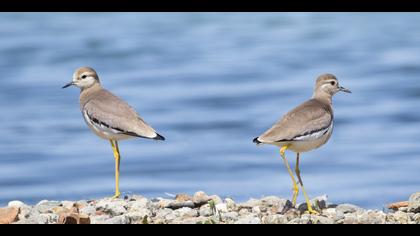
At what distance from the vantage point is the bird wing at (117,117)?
10399 mm

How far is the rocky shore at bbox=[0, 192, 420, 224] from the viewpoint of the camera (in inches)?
345

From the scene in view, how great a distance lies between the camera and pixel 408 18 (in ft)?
105

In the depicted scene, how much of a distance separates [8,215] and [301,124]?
102 inches

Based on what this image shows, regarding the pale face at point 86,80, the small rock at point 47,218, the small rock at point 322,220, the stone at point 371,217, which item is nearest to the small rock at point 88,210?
the small rock at point 47,218

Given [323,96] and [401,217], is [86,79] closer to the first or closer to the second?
[323,96]

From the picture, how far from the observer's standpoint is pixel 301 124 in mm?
9742

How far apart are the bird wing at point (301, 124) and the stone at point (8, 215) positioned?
6.97ft

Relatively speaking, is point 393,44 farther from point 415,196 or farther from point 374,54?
point 415,196

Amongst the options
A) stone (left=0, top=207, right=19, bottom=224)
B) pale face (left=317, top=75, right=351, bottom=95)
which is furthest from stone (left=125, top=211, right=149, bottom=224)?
pale face (left=317, top=75, right=351, bottom=95)

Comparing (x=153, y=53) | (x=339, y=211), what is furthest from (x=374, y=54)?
(x=339, y=211)

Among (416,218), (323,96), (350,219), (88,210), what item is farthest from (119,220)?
(323,96)

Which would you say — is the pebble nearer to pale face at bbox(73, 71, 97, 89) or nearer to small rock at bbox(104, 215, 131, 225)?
small rock at bbox(104, 215, 131, 225)

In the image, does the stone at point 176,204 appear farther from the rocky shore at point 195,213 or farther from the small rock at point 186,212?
the small rock at point 186,212

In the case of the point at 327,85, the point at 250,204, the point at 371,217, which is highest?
the point at 327,85
